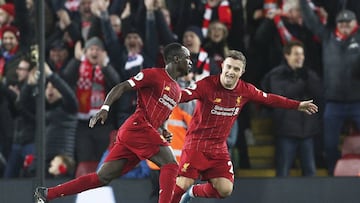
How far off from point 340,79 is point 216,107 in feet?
6.40

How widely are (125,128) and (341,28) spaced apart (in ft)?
10.2

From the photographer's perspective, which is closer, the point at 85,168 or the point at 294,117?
the point at 85,168

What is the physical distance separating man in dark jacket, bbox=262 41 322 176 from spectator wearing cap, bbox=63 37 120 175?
1.70m

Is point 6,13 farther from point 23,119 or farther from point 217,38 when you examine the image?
point 217,38

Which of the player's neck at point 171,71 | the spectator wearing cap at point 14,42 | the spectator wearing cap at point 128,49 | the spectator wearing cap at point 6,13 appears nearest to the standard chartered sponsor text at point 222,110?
the player's neck at point 171,71

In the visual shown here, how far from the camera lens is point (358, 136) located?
11000 millimetres

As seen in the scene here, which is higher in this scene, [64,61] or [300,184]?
[64,61]

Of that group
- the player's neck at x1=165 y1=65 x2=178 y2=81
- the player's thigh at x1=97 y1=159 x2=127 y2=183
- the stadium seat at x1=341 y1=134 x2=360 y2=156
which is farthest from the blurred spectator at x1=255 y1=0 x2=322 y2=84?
the player's thigh at x1=97 y1=159 x2=127 y2=183

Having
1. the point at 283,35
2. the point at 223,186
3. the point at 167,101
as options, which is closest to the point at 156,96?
the point at 167,101

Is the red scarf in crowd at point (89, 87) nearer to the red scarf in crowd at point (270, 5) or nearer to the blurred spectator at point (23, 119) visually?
the blurred spectator at point (23, 119)

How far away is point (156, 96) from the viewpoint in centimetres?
894

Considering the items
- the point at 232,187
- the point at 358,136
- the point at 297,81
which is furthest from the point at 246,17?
the point at 232,187

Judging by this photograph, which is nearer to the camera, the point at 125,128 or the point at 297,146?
the point at 125,128

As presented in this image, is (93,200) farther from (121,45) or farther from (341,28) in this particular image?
(341,28)
